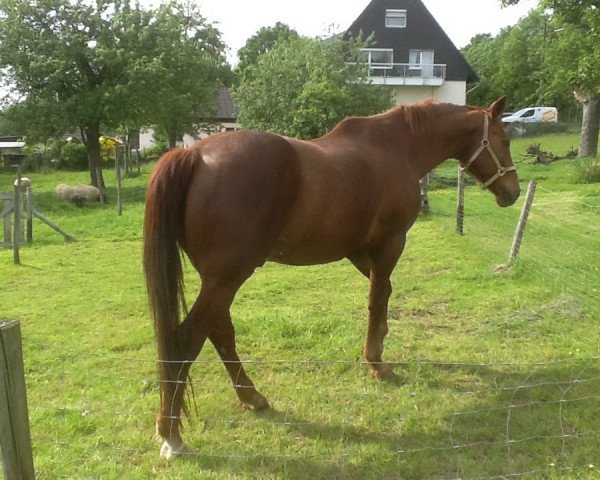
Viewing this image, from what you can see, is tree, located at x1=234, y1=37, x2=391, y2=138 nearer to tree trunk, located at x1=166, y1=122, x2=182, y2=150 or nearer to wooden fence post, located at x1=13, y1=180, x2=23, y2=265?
tree trunk, located at x1=166, y1=122, x2=182, y2=150

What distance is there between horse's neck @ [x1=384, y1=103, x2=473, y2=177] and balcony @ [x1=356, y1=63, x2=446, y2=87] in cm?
3014

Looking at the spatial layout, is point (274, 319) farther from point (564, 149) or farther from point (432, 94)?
point (432, 94)

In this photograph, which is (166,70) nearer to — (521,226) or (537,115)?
(521,226)

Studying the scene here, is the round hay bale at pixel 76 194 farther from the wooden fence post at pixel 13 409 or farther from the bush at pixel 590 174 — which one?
the wooden fence post at pixel 13 409

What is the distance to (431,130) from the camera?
431cm

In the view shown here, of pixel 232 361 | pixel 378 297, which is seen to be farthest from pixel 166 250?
pixel 378 297

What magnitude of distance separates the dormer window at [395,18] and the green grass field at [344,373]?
97.5ft

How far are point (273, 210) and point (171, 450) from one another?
4.88 ft

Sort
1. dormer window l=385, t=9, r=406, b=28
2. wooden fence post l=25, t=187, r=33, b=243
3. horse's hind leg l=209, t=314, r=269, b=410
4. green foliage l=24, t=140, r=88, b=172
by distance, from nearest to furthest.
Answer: horse's hind leg l=209, t=314, r=269, b=410
wooden fence post l=25, t=187, r=33, b=243
green foliage l=24, t=140, r=88, b=172
dormer window l=385, t=9, r=406, b=28

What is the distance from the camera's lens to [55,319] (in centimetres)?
569

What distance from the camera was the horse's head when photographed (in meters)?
4.30

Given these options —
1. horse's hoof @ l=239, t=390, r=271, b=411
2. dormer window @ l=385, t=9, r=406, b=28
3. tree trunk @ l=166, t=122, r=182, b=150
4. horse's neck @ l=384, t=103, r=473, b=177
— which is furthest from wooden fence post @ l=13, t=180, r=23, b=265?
dormer window @ l=385, t=9, r=406, b=28

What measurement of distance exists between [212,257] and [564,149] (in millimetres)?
27151

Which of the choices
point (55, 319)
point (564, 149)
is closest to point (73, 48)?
point (55, 319)
